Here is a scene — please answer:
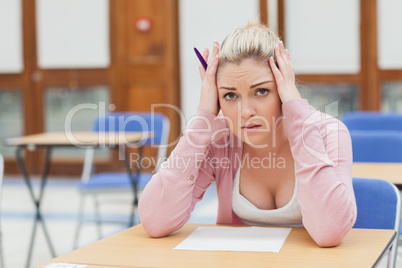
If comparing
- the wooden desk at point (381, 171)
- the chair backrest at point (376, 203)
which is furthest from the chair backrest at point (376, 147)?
the chair backrest at point (376, 203)

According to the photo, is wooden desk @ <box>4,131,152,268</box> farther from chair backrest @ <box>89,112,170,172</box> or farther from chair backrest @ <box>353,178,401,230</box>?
chair backrest @ <box>353,178,401,230</box>

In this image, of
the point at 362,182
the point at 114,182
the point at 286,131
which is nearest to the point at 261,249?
the point at 286,131

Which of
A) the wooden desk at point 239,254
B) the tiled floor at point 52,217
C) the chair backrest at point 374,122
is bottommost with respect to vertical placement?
the tiled floor at point 52,217

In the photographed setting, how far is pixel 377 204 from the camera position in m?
2.02

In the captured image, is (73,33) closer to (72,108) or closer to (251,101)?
(72,108)

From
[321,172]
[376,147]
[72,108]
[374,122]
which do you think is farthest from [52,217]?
[321,172]

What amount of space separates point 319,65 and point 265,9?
84 centimetres

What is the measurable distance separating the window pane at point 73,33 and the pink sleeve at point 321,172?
5902mm

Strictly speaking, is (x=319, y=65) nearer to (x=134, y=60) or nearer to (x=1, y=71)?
(x=134, y=60)

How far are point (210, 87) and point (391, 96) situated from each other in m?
5.31

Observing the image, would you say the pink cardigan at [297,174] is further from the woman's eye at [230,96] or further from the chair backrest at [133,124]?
the chair backrest at [133,124]

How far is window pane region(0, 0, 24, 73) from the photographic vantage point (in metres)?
7.78

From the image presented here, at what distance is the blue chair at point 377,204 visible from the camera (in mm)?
1993

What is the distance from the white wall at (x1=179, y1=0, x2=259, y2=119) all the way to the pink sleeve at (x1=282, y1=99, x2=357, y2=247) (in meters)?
5.27
